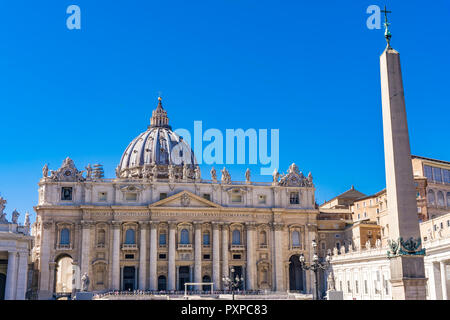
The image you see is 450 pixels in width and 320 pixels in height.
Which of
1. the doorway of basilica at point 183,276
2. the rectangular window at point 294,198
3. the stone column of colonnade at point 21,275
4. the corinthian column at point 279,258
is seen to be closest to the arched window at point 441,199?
the rectangular window at point 294,198

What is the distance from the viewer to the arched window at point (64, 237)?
253ft

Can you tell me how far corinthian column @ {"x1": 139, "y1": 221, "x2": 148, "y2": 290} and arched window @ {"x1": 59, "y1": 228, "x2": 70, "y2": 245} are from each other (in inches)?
362

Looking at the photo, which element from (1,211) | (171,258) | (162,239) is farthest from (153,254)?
(1,211)

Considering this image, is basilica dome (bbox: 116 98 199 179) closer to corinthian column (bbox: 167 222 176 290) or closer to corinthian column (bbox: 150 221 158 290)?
corinthian column (bbox: 167 222 176 290)

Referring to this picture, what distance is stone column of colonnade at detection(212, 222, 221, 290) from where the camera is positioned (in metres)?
78.5

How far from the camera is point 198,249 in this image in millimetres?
78875

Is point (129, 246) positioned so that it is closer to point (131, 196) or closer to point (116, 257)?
point (116, 257)

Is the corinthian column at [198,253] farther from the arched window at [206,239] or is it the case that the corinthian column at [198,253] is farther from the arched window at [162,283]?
the arched window at [162,283]

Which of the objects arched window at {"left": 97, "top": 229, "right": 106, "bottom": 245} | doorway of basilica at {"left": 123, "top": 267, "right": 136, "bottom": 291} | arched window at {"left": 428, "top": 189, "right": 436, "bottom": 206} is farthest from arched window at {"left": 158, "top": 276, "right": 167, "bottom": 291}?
arched window at {"left": 428, "top": 189, "right": 436, "bottom": 206}

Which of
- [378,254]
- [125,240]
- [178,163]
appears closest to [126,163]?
[178,163]

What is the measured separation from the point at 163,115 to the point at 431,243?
80.8 meters
